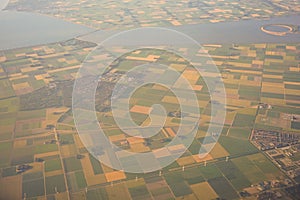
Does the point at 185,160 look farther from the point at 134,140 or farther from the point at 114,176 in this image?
the point at 114,176

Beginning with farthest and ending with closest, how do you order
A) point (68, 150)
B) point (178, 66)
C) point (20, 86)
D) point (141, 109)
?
point (178, 66) < point (20, 86) < point (141, 109) < point (68, 150)

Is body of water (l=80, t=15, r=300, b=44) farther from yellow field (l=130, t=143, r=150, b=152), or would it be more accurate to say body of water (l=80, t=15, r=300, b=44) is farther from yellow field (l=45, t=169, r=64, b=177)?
yellow field (l=45, t=169, r=64, b=177)

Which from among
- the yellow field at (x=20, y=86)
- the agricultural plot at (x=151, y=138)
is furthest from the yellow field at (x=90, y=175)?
the yellow field at (x=20, y=86)

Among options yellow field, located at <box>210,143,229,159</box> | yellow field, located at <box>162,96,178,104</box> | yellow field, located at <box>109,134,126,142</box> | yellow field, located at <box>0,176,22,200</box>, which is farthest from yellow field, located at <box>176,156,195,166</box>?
yellow field, located at <box>0,176,22,200</box>

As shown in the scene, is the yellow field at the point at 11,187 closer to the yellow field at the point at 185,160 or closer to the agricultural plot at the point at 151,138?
the agricultural plot at the point at 151,138

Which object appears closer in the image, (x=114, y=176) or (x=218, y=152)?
(x=114, y=176)

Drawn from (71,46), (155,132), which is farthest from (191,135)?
(71,46)

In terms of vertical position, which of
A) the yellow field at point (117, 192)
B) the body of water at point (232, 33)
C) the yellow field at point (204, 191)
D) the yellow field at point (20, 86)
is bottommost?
the body of water at point (232, 33)

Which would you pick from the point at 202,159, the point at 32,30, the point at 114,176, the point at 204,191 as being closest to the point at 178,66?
the point at 202,159
